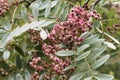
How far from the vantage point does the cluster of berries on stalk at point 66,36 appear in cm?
110

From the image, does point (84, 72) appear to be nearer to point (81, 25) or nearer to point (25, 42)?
point (81, 25)

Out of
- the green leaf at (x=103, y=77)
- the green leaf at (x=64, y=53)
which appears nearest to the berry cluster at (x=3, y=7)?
the green leaf at (x=64, y=53)

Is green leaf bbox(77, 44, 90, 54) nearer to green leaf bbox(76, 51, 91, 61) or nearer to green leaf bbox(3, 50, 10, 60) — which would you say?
green leaf bbox(76, 51, 91, 61)

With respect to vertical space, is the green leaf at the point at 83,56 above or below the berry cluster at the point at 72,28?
below

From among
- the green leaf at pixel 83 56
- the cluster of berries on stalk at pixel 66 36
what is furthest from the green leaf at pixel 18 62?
the green leaf at pixel 83 56

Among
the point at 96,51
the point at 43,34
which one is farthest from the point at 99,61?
the point at 43,34

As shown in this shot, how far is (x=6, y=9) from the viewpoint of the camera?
1.27 m

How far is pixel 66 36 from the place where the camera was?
1.10 metres

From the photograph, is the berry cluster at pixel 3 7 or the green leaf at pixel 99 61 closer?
the green leaf at pixel 99 61

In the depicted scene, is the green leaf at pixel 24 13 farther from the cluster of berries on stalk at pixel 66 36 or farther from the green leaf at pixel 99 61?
the green leaf at pixel 99 61

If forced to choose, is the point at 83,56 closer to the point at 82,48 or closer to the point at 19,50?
the point at 82,48

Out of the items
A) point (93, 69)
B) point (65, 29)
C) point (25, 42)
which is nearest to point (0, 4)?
point (25, 42)

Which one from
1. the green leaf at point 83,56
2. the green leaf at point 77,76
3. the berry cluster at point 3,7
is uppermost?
the berry cluster at point 3,7

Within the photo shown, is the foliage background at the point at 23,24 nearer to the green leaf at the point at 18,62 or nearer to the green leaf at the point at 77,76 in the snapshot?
the green leaf at the point at 18,62
